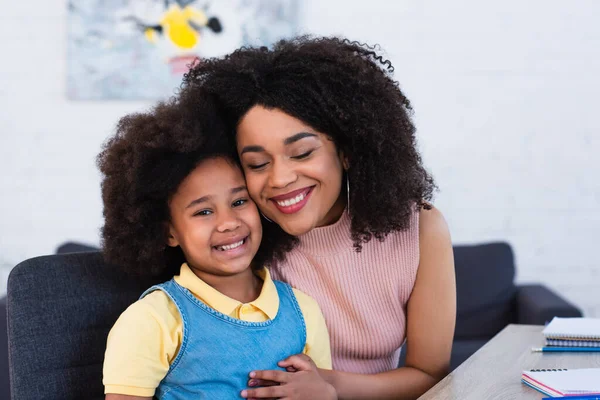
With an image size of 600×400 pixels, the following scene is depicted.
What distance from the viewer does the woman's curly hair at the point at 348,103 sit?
5.07 ft

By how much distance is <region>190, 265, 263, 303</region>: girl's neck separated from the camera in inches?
61.0

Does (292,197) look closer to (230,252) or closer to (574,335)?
(230,252)

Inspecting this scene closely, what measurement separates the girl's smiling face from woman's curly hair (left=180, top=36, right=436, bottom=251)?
12 cm

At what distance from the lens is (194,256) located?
1.50m

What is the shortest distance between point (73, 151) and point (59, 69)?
41cm

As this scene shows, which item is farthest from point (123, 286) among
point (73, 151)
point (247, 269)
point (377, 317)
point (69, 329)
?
point (73, 151)

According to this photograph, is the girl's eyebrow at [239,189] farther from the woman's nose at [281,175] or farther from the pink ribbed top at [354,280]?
the pink ribbed top at [354,280]

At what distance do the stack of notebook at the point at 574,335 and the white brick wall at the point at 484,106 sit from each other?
2021 millimetres

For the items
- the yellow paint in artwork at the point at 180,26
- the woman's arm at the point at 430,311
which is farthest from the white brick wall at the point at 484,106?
the woman's arm at the point at 430,311

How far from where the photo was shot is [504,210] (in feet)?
12.4

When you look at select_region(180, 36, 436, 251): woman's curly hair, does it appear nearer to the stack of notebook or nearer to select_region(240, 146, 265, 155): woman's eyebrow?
select_region(240, 146, 265, 155): woman's eyebrow

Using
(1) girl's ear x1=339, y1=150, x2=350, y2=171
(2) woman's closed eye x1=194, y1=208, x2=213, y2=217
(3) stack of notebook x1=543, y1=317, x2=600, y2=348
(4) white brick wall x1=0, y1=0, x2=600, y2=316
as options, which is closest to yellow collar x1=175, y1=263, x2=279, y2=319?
(2) woman's closed eye x1=194, y1=208, x2=213, y2=217

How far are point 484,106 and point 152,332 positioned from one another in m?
2.75

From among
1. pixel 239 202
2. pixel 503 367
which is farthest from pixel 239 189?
pixel 503 367
